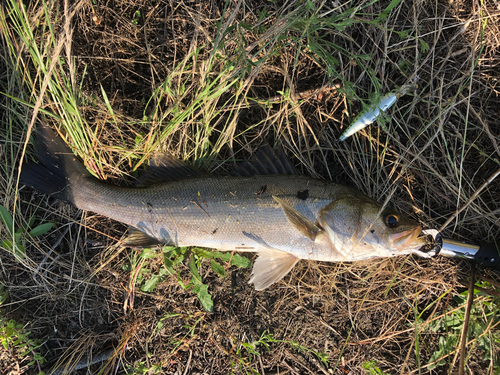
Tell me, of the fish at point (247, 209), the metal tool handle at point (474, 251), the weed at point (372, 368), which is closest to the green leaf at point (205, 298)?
the fish at point (247, 209)

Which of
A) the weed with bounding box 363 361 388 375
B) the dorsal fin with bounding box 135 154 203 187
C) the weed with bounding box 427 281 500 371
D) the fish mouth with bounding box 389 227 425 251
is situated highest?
the dorsal fin with bounding box 135 154 203 187

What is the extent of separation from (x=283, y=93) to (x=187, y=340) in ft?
9.23

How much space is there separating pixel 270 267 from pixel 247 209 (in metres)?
0.64

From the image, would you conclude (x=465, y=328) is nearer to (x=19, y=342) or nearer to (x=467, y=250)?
(x=467, y=250)

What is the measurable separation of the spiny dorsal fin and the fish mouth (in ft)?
7.23

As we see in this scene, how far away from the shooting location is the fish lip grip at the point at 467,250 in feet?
9.66

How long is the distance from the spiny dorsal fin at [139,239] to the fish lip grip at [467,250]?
261cm

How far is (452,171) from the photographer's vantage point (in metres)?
3.24

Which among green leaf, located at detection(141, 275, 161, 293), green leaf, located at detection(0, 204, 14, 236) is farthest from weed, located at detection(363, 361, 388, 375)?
green leaf, located at detection(0, 204, 14, 236)

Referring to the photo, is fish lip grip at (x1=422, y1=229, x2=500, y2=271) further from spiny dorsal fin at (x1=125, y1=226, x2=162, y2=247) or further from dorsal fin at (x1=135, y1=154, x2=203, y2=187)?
spiny dorsal fin at (x1=125, y1=226, x2=162, y2=247)

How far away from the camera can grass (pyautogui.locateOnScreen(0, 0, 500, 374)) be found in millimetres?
3203

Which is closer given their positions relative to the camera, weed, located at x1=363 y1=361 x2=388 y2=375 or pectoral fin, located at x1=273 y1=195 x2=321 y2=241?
pectoral fin, located at x1=273 y1=195 x2=321 y2=241

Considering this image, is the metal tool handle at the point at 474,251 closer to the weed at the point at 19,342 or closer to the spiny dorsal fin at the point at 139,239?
the spiny dorsal fin at the point at 139,239

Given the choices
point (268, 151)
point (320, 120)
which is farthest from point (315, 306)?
point (320, 120)
